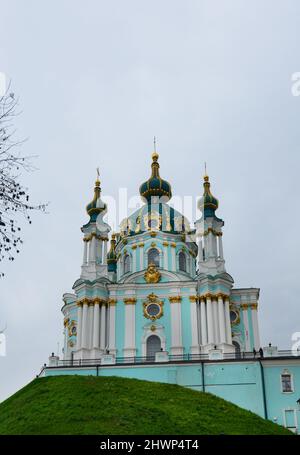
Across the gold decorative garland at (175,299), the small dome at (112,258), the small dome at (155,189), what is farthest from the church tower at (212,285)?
the small dome at (112,258)

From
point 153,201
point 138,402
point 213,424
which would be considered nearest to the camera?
point 213,424

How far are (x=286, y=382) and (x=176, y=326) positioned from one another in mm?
9179

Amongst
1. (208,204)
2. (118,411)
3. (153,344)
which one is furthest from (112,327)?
(118,411)

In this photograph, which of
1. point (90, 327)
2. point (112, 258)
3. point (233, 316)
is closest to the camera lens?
point (90, 327)

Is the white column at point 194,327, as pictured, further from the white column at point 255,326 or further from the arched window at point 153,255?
the arched window at point 153,255

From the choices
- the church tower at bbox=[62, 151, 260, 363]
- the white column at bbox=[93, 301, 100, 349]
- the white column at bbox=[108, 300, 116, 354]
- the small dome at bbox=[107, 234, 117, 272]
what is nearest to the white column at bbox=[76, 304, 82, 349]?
the church tower at bbox=[62, 151, 260, 363]

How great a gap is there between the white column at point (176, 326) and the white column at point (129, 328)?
8.70ft

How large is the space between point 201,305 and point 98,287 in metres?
7.30

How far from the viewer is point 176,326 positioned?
42438mm

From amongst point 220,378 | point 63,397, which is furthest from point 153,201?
point 63,397

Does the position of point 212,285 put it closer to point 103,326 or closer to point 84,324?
point 103,326
